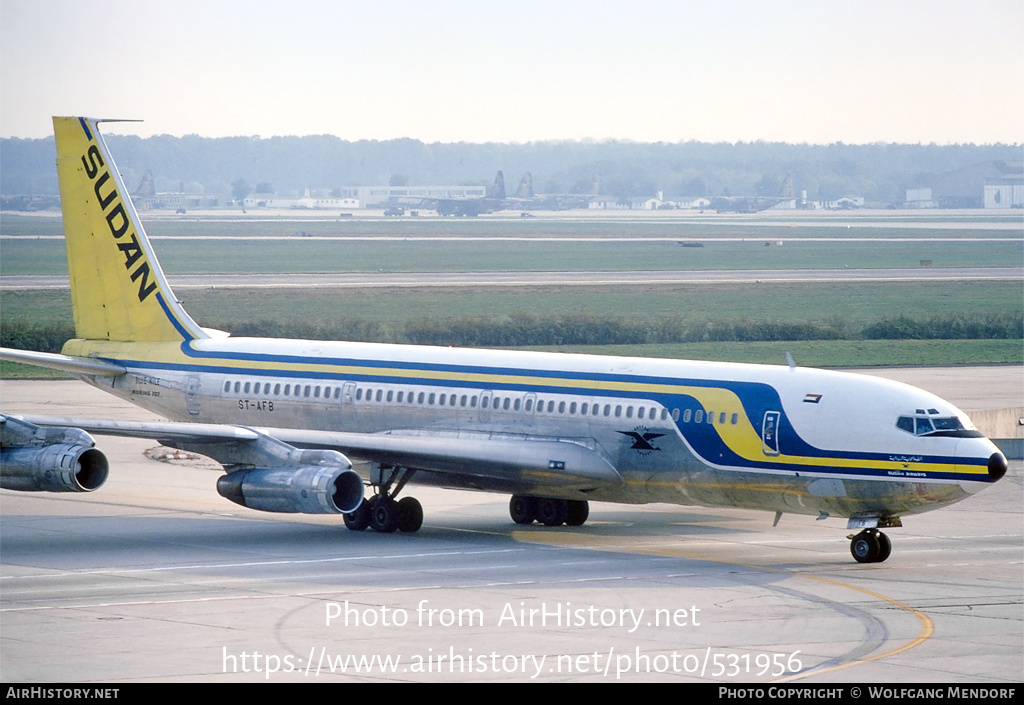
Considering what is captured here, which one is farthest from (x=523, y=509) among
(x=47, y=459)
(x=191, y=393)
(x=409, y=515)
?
(x=47, y=459)

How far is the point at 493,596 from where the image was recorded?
85.1 feet

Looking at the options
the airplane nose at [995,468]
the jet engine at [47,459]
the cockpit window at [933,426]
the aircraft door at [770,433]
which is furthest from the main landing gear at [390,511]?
the airplane nose at [995,468]

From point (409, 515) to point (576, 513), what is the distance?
4.07 m

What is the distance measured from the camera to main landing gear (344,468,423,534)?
34031 mm

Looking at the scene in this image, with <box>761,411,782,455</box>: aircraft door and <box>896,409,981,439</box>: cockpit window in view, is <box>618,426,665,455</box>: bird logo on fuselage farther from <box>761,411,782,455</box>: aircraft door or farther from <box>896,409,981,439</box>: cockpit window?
<box>896,409,981,439</box>: cockpit window

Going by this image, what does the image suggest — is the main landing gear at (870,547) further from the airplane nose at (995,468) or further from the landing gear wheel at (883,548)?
the airplane nose at (995,468)

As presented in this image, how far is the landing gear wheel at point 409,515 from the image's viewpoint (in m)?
34.1

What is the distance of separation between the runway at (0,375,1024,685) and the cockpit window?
8.77 feet

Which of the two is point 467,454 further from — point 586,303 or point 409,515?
point 586,303

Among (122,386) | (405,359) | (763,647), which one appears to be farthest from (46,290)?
(763,647)

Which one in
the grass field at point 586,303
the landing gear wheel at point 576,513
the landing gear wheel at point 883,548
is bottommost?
the grass field at point 586,303

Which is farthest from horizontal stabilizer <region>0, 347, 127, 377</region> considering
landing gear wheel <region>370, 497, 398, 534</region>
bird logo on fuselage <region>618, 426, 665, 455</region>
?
bird logo on fuselage <region>618, 426, 665, 455</region>

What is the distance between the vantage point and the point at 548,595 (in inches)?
1027

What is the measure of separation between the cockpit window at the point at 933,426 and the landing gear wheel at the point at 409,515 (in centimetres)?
1086
